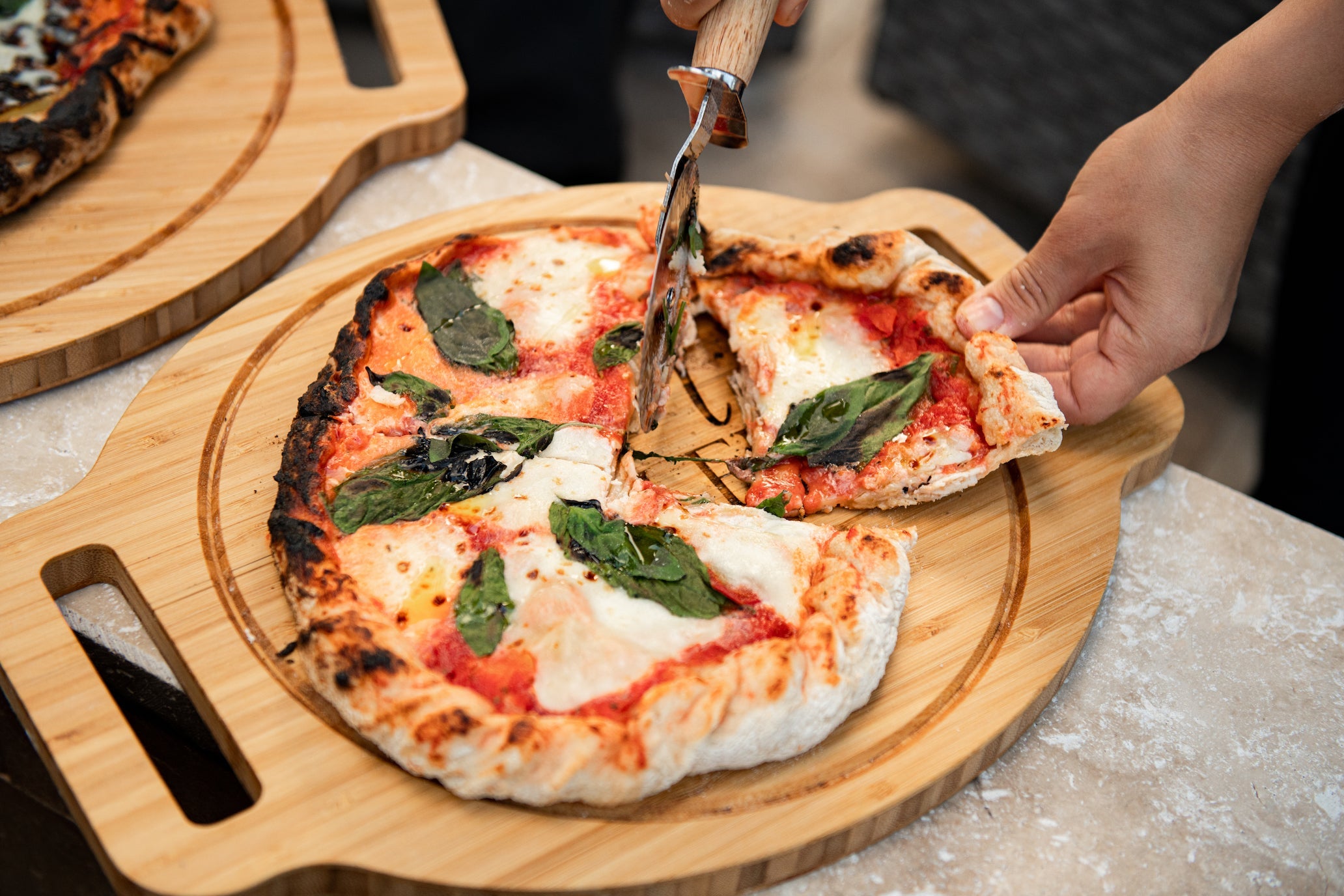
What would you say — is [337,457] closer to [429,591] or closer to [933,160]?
[429,591]

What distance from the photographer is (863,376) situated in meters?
3.59

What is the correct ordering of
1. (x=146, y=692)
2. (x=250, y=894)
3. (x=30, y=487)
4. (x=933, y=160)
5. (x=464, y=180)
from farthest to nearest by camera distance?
(x=933, y=160)
(x=464, y=180)
(x=30, y=487)
(x=146, y=692)
(x=250, y=894)

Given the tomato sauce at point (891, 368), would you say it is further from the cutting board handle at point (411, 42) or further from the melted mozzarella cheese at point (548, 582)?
the cutting board handle at point (411, 42)

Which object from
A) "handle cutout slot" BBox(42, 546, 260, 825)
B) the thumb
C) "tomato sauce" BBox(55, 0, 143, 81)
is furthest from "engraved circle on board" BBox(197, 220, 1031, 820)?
"tomato sauce" BBox(55, 0, 143, 81)

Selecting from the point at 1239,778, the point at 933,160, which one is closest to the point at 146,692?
the point at 1239,778

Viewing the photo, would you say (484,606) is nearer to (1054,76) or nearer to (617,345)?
(617,345)

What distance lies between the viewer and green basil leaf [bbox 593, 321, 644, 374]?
3510mm

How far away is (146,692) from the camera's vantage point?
10.2 ft

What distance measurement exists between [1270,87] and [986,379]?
42.8 inches

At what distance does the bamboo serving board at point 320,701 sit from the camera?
2.52m

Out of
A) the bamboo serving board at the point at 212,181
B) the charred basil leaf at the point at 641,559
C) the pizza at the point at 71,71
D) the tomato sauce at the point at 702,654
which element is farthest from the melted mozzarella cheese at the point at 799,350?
the pizza at the point at 71,71

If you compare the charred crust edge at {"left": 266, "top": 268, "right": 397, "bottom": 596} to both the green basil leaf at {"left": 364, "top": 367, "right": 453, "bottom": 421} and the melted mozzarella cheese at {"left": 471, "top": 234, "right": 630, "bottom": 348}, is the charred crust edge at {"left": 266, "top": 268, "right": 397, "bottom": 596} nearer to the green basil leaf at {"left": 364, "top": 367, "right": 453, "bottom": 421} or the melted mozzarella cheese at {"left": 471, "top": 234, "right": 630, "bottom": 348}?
the green basil leaf at {"left": 364, "top": 367, "right": 453, "bottom": 421}

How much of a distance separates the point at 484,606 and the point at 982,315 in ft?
5.74

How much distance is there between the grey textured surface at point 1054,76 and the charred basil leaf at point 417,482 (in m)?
4.76
